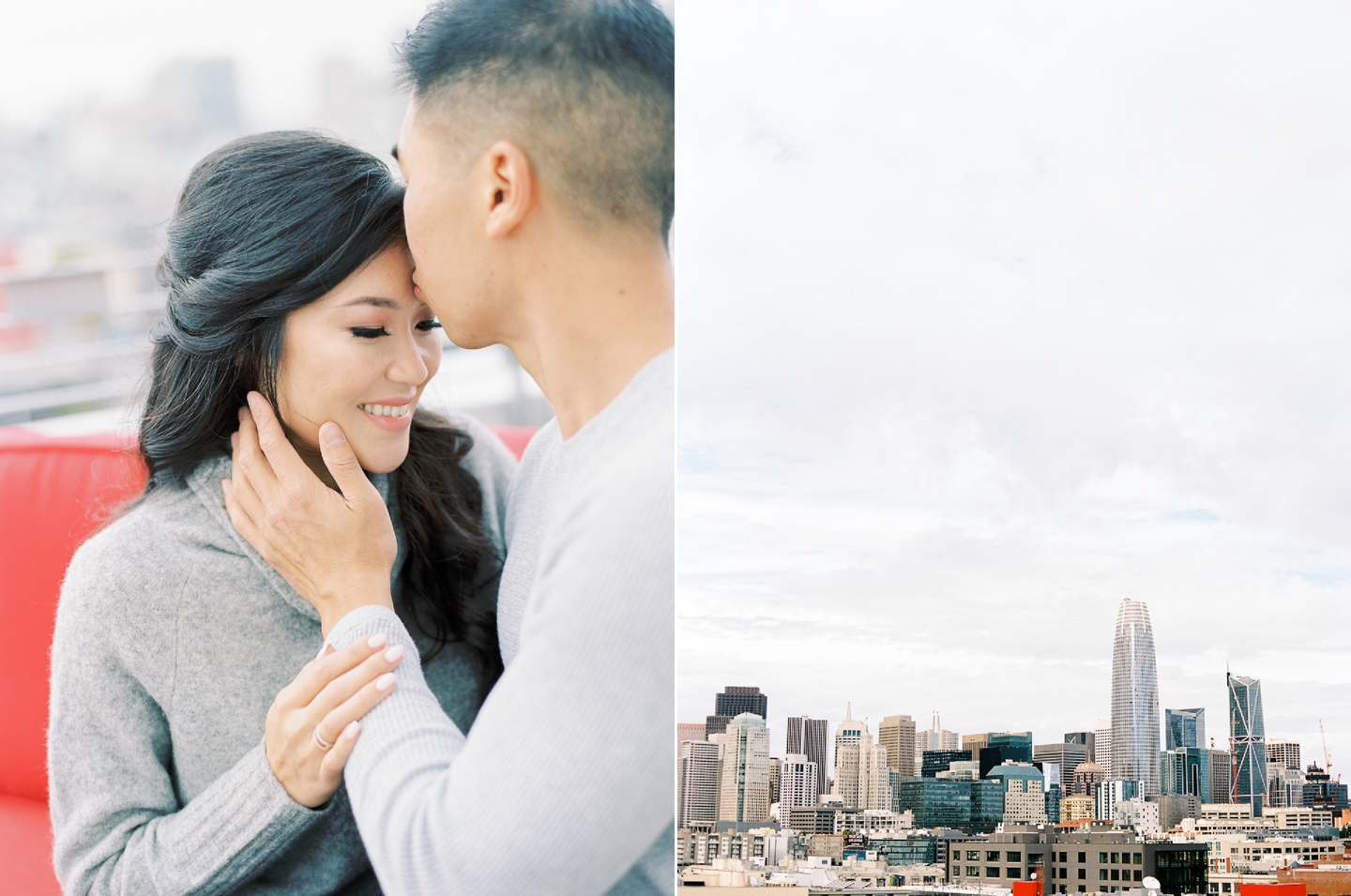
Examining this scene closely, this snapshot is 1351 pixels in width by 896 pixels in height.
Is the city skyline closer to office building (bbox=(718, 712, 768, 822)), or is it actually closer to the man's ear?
office building (bbox=(718, 712, 768, 822))

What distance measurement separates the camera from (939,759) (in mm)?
2221

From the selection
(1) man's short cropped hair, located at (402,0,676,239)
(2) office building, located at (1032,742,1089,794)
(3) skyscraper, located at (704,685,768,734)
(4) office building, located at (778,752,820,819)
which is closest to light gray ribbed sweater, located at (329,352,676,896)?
(1) man's short cropped hair, located at (402,0,676,239)

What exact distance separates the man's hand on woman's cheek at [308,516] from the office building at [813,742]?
1.10 meters

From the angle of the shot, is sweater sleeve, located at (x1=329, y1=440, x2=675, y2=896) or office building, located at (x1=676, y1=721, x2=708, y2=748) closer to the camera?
sweater sleeve, located at (x1=329, y1=440, x2=675, y2=896)

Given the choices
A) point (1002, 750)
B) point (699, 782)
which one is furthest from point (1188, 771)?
point (699, 782)

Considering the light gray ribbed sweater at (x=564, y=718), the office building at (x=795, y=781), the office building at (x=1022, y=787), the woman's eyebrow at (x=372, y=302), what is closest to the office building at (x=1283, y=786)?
the office building at (x=1022, y=787)

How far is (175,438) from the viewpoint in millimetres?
1339

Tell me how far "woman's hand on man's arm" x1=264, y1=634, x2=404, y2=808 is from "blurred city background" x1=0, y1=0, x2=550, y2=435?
36cm

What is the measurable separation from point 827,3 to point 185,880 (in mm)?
1929

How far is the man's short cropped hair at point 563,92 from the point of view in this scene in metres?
1.34

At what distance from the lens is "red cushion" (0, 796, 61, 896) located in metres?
1.36

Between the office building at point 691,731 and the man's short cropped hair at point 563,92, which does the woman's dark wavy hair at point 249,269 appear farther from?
the office building at point 691,731

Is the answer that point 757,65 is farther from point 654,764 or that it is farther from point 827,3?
point 654,764

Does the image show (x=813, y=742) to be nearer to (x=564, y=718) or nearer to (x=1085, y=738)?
(x=1085, y=738)
